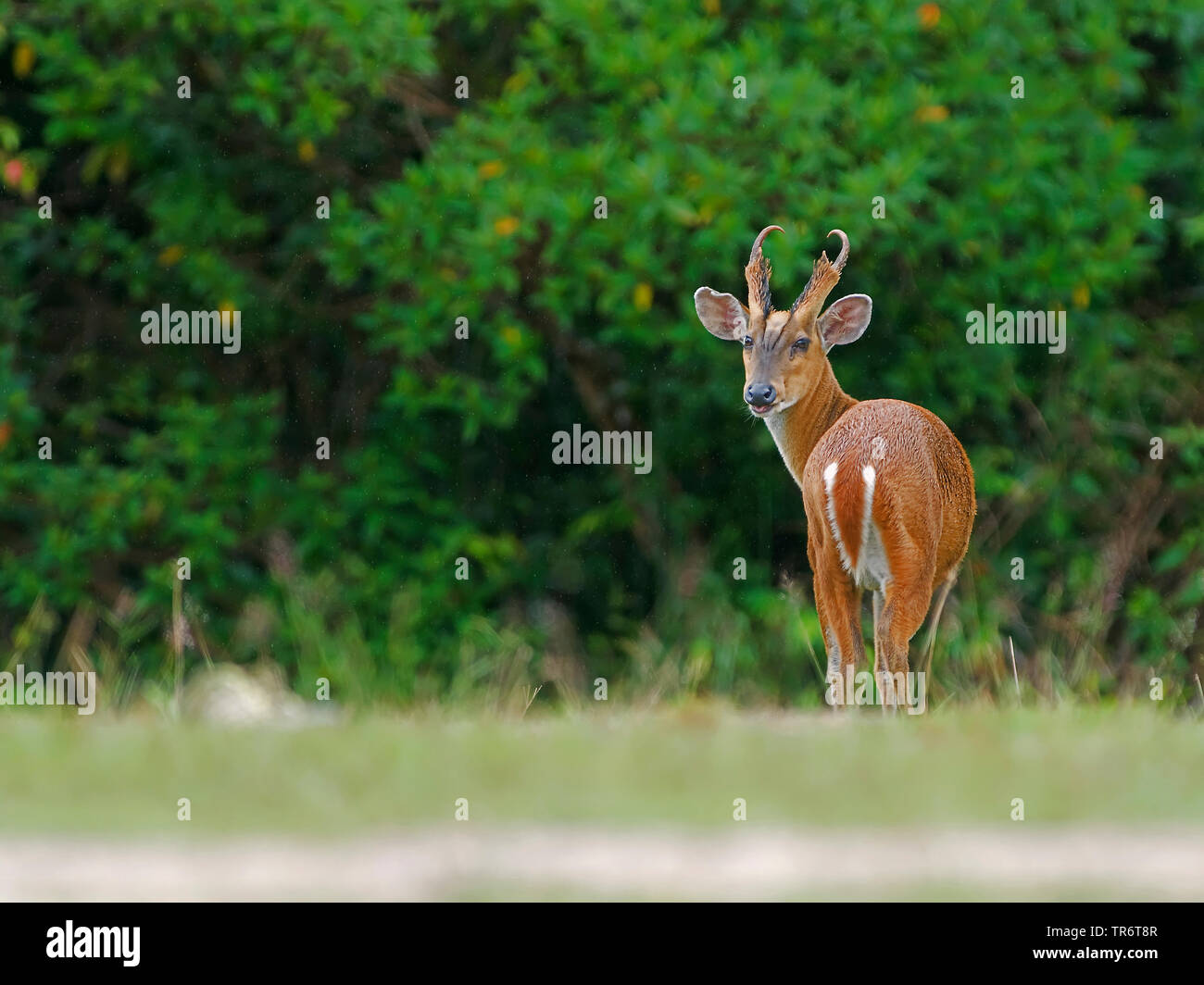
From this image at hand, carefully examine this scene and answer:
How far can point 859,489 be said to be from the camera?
5.92 metres

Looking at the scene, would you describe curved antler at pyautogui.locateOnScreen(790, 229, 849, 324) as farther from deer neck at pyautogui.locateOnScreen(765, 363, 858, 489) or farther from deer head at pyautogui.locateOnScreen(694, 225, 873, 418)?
deer neck at pyautogui.locateOnScreen(765, 363, 858, 489)

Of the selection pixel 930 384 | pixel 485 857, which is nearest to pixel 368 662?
pixel 930 384

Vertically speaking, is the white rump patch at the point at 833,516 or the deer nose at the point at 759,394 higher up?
the deer nose at the point at 759,394

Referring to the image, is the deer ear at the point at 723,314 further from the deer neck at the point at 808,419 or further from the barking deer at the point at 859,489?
the deer neck at the point at 808,419

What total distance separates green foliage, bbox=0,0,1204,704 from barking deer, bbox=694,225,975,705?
2109 millimetres

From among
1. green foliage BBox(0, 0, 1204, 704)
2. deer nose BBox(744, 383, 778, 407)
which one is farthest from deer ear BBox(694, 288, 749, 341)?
green foliage BBox(0, 0, 1204, 704)

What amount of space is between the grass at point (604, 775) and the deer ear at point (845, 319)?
5.13 ft

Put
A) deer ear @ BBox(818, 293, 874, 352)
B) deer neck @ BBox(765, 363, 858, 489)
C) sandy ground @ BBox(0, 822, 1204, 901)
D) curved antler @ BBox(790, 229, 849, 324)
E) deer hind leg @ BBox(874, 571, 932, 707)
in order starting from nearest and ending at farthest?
sandy ground @ BBox(0, 822, 1204, 901) → deer hind leg @ BBox(874, 571, 932, 707) → curved antler @ BBox(790, 229, 849, 324) → deer ear @ BBox(818, 293, 874, 352) → deer neck @ BBox(765, 363, 858, 489)

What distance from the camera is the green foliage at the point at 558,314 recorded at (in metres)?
9.12

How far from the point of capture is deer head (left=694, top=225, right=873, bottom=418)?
21.2 ft

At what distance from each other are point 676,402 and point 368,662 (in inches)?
99.8

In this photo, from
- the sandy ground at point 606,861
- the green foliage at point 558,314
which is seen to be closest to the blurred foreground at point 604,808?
the sandy ground at point 606,861

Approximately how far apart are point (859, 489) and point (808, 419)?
34.3 inches

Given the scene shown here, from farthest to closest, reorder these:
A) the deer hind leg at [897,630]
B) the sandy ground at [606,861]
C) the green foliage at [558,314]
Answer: the green foliage at [558,314]
the deer hind leg at [897,630]
the sandy ground at [606,861]
